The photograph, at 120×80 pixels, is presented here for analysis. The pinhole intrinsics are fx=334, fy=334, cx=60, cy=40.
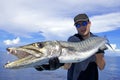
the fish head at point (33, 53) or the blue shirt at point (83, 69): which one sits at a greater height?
the fish head at point (33, 53)

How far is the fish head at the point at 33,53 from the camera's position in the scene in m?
5.76

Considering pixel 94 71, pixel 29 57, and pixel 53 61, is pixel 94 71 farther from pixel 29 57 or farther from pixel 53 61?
pixel 29 57

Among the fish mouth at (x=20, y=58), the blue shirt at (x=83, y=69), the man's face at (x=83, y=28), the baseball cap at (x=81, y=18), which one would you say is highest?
the baseball cap at (x=81, y=18)

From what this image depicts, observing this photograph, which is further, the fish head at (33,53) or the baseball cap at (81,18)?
the baseball cap at (81,18)

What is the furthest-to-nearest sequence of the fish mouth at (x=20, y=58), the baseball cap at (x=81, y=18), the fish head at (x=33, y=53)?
the baseball cap at (x=81, y=18)
the fish head at (x=33, y=53)
the fish mouth at (x=20, y=58)

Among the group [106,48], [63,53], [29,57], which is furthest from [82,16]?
[29,57]

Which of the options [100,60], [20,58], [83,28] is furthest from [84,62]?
[20,58]

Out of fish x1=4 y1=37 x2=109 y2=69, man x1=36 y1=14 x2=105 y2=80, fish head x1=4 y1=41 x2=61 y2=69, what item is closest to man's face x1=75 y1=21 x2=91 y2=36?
man x1=36 y1=14 x2=105 y2=80

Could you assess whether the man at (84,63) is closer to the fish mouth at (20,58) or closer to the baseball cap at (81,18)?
the baseball cap at (81,18)

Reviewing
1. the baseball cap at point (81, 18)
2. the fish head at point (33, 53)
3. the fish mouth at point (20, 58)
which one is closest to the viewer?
the fish mouth at point (20, 58)

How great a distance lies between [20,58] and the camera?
5.92 meters

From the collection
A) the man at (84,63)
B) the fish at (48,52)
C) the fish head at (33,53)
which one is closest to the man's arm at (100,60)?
the man at (84,63)

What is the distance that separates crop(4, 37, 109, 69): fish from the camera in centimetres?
585

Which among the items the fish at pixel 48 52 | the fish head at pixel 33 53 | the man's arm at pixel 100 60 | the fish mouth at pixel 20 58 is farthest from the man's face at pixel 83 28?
the fish mouth at pixel 20 58
